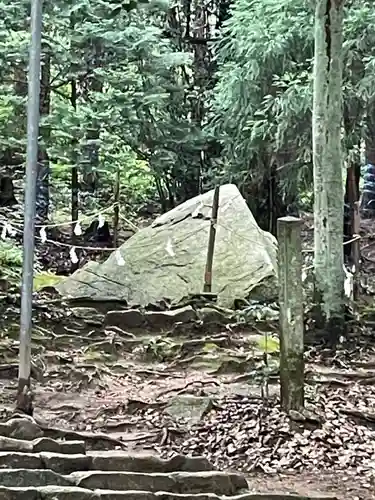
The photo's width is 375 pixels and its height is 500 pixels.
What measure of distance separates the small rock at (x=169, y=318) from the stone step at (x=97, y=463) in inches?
185

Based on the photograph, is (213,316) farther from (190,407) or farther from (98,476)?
(98,476)

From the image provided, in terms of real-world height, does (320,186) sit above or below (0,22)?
below

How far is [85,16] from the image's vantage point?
10.1 meters

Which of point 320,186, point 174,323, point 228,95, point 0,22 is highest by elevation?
point 0,22

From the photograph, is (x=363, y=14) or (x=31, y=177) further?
(x=363, y=14)

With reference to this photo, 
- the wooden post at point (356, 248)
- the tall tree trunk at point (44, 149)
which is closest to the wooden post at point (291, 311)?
the wooden post at point (356, 248)

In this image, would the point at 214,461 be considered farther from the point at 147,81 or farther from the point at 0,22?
the point at 147,81

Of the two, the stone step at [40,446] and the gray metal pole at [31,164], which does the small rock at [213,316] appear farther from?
the stone step at [40,446]

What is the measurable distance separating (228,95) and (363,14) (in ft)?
8.41

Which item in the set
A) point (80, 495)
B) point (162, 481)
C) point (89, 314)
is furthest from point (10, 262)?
point (80, 495)

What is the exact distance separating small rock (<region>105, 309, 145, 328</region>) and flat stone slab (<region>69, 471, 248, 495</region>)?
5.03 meters

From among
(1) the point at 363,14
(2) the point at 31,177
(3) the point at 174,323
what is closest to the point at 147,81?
(1) the point at 363,14

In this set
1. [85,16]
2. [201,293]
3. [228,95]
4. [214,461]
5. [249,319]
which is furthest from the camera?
[228,95]

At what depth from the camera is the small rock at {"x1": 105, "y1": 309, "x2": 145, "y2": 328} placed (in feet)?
28.6
